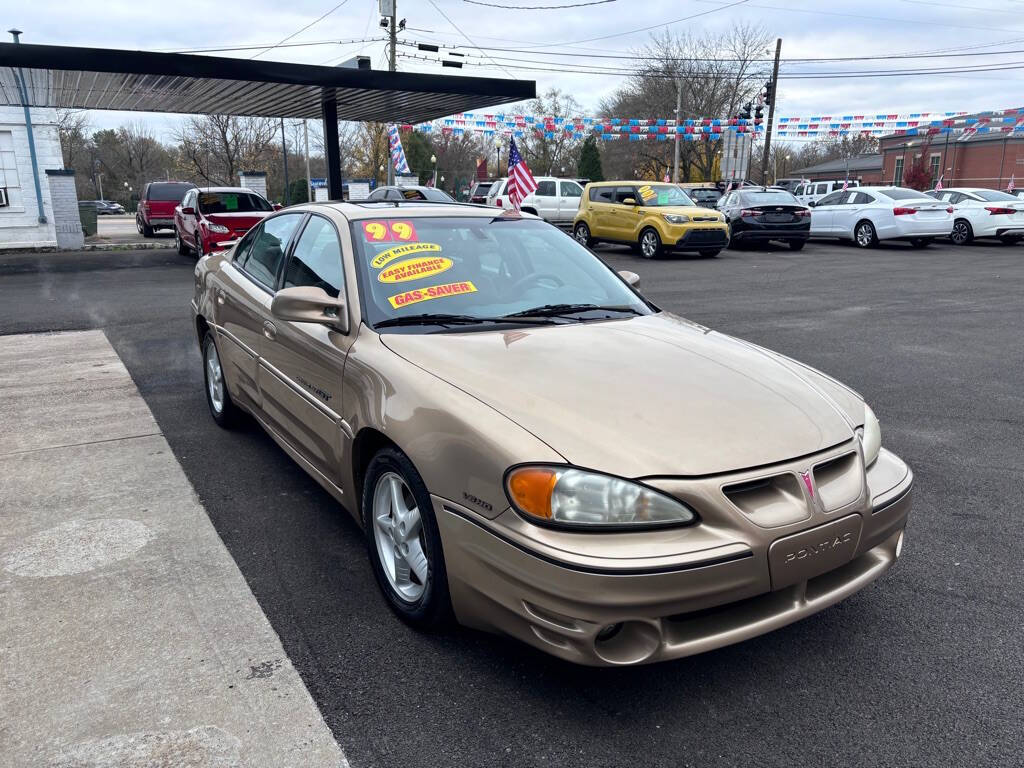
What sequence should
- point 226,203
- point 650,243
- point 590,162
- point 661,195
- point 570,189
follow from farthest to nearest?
1. point 590,162
2. point 570,189
3. point 661,195
4. point 650,243
5. point 226,203

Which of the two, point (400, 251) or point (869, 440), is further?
point (400, 251)

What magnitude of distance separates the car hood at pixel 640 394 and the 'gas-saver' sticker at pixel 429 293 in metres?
0.27

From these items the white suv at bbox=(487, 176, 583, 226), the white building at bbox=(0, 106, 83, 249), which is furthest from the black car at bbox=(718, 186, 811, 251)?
the white building at bbox=(0, 106, 83, 249)

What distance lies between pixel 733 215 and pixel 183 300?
14.5 m

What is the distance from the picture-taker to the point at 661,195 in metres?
18.6

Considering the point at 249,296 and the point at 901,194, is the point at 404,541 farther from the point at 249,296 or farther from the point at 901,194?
the point at 901,194

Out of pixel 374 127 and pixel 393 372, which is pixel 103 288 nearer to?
pixel 393 372

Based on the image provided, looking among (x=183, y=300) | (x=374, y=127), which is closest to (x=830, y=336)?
(x=183, y=300)

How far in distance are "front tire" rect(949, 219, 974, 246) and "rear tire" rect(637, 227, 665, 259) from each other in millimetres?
8777

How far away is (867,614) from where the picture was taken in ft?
10.00

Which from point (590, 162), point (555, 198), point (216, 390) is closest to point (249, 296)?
point (216, 390)

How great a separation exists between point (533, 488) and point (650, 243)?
16535mm

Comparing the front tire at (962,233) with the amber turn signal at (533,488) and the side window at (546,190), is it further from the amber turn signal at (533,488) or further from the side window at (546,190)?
the amber turn signal at (533,488)

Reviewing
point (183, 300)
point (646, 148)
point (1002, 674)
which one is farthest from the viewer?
point (646, 148)
